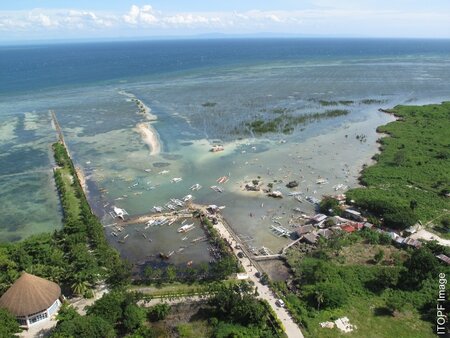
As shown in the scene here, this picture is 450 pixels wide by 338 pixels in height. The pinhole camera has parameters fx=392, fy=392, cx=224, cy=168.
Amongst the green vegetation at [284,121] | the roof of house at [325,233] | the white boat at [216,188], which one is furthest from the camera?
the green vegetation at [284,121]

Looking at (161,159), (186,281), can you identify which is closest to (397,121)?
(161,159)

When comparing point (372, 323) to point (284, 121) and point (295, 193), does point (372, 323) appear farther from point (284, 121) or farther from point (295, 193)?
point (284, 121)

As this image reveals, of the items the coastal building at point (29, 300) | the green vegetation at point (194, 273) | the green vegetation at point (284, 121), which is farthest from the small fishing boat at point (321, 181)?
the coastal building at point (29, 300)

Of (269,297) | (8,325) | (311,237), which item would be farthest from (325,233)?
(8,325)

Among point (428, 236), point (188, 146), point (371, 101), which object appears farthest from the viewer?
point (371, 101)

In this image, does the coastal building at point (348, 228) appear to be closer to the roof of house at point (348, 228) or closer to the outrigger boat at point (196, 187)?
the roof of house at point (348, 228)

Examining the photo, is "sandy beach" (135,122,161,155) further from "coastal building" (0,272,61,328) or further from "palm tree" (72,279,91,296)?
"coastal building" (0,272,61,328)

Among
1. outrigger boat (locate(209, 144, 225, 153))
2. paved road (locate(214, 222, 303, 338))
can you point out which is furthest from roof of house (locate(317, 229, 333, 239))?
outrigger boat (locate(209, 144, 225, 153))
